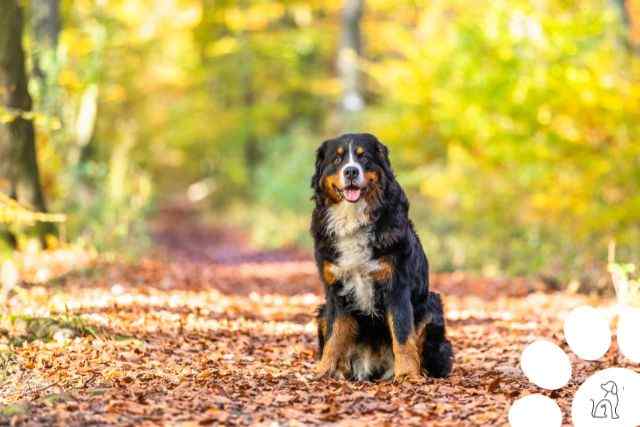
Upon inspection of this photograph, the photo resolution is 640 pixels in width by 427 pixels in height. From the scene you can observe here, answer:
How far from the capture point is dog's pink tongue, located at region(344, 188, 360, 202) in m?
5.94

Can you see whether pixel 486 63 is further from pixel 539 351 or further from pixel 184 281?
pixel 539 351

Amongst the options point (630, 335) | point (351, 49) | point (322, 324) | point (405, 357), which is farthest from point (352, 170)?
point (351, 49)

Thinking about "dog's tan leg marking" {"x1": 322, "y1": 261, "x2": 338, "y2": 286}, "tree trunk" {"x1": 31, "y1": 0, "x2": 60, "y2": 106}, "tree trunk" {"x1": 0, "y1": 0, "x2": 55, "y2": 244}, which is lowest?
"dog's tan leg marking" {"x1": 322, "y1": 261, "x2": 338, "y2": 286}

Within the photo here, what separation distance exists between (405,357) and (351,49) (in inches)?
620

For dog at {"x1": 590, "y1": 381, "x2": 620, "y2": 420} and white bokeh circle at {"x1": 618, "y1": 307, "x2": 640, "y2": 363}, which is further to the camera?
white bokeh circle at {"x1": 618, "y1": 307, "x2": 640, "y2": 363}

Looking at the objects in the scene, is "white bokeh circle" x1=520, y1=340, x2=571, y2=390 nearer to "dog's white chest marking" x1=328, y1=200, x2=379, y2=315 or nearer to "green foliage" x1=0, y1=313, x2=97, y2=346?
"dog's white chest marking" x1=328, y1=200, x2=379, y2=315

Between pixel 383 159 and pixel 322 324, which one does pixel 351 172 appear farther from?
pixel 322 324

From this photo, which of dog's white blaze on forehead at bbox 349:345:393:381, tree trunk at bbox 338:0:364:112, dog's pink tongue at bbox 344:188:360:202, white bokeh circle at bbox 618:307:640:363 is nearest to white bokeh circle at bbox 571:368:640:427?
white bokeh circle at bbox 618:307:640:363

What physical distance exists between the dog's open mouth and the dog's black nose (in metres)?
0.06

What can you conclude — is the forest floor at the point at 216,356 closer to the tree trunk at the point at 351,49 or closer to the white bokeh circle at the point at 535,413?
the white bokeh circle at the point at 535,413

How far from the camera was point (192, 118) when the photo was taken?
26922 mm

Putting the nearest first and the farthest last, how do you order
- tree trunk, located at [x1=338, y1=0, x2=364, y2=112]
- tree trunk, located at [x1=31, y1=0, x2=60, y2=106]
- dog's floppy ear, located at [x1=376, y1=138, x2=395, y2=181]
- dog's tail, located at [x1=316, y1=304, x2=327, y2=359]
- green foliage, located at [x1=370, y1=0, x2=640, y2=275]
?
dog's floppy ear, located at [x1=376, y1=138, x2=395, y2=181] → dog's tail, located at [x1=316, y1=304, x2=327, y2=359] → green foliage, located at [x1=370, y1=0, x2=640, y2=275] → tree trunk, located at [x1=31, y1=0, x2=60, y2=106] → tree trunk, located at [x1=338, y1=0, x2=364, y2=112]

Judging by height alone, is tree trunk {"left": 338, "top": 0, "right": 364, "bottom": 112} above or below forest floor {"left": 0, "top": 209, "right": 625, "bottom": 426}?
above

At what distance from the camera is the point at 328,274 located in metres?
6.01
